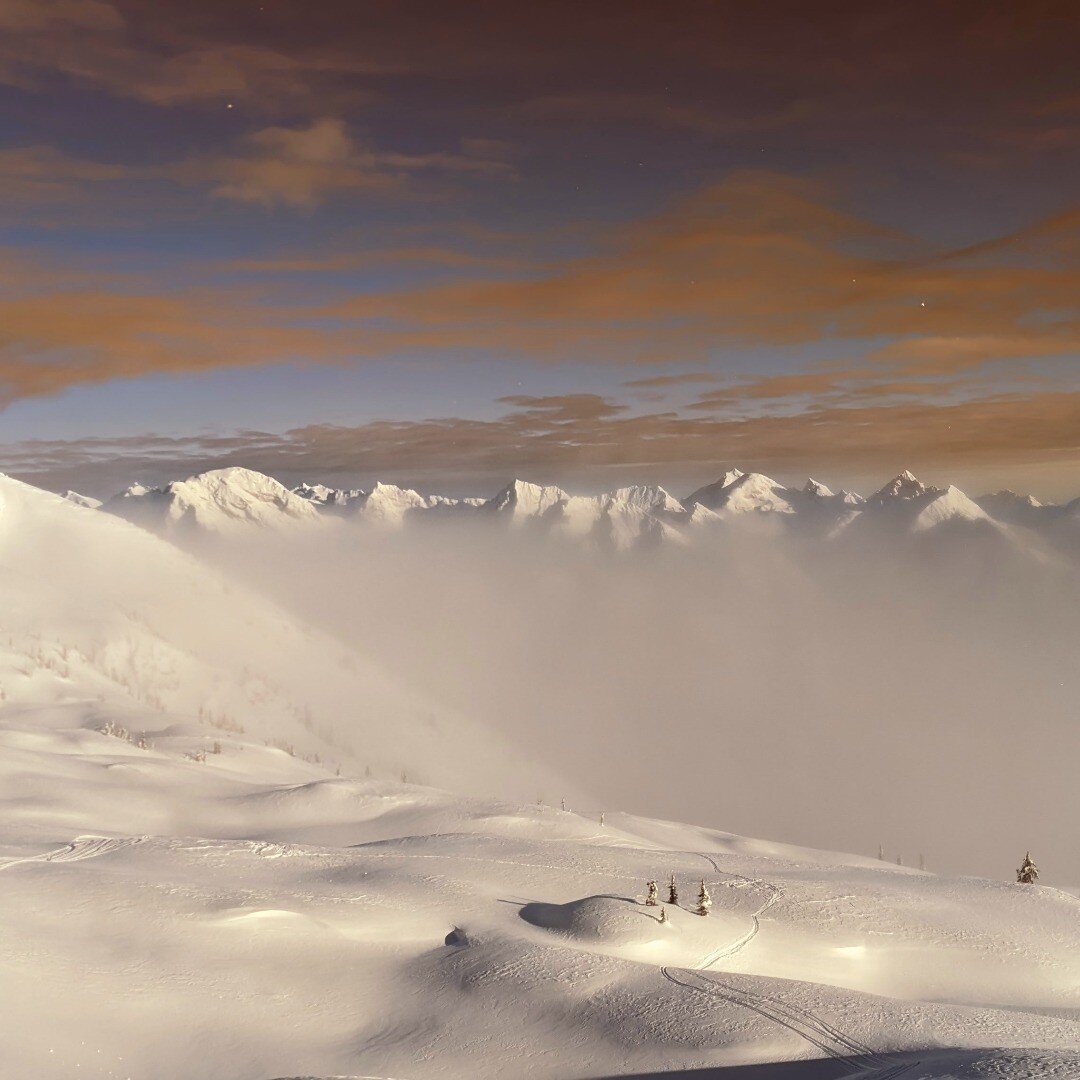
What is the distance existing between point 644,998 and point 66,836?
41389 mm

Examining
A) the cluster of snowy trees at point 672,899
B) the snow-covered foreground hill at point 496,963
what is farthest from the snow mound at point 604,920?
the cluster of snowy trees at point 672,899

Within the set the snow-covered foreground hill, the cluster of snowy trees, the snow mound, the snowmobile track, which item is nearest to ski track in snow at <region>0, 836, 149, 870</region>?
the snow-covered foreground hill

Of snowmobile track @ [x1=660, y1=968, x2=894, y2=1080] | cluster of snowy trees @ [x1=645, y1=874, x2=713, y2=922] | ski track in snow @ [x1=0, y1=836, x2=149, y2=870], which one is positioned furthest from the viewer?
ski track in snow @ [x1=0, y1=836, x2=149, y2=870]

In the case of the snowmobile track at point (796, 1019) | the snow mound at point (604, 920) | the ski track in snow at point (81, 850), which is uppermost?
the snowmobile track at point (796, 1019)

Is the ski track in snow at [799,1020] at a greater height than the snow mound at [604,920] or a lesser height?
greater

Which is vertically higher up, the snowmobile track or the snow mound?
the snowmobile track

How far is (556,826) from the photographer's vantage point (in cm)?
7644

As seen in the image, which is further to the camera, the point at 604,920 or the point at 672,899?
the point at 672,899

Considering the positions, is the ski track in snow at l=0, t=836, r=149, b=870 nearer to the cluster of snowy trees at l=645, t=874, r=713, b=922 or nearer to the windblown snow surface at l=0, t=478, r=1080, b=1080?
the windblown snow surface at l=0, t=478, r=1080, b=1080

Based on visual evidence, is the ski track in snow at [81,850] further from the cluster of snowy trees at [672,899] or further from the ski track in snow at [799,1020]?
the ski track in snow at [799,1020]

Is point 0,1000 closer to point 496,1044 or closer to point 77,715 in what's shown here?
point 496,1044

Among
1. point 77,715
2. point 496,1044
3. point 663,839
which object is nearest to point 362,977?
point 496,1044

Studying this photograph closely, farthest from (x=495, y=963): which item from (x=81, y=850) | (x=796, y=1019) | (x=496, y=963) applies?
(x=81, y=850)

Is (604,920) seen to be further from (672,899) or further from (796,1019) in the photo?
(796,1019)
